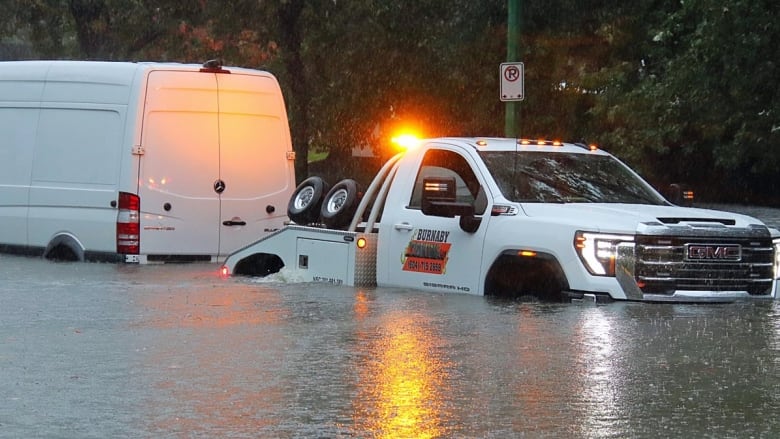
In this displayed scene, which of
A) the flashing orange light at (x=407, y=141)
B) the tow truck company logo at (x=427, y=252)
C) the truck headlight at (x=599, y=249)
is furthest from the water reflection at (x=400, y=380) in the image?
the flashing orange light at (x=407, y=141)

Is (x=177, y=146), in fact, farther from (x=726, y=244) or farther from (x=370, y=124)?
(x=370, y=124)

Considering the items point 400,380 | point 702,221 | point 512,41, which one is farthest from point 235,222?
point 400,380

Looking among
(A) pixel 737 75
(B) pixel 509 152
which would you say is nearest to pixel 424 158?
(B) pixel 509 152

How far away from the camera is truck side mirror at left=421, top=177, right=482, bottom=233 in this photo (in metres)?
10.9

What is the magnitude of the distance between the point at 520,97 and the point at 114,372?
10.1 meters

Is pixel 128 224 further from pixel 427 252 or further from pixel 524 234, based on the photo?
pixel 524 234

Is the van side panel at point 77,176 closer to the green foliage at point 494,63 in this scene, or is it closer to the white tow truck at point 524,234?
the white tow truck at point 524,234

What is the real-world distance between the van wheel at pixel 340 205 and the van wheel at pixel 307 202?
0.29 metres

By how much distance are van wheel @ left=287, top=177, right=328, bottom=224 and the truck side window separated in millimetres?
1666

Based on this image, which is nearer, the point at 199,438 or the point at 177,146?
the point at 199,438

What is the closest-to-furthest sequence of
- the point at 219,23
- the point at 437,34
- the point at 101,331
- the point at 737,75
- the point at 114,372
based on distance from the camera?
the point at 114,372 → the point at 101,331 → the point at 737,75 → the point at 437,34 → the point at 219,23

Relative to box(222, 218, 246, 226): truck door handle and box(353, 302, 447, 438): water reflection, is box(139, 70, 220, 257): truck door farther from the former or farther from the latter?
box(353, 302, 447, 438): water reflection

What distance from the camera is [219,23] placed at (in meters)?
29.8

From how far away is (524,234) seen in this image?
415 inches
